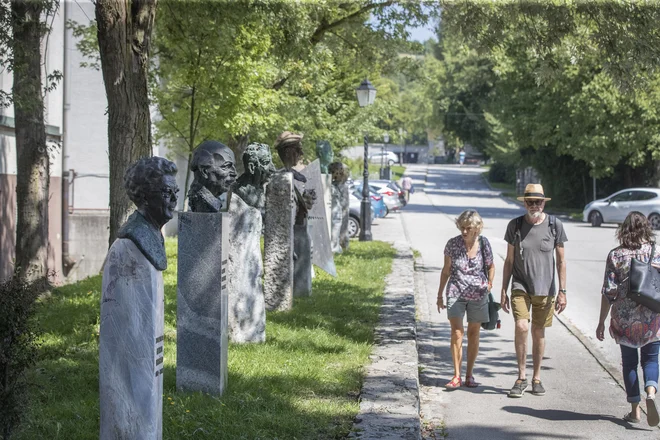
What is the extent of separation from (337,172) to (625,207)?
58.4 feet

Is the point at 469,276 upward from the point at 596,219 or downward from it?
upward

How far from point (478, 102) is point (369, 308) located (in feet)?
200

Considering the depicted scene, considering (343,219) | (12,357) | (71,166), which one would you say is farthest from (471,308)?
(71,166)

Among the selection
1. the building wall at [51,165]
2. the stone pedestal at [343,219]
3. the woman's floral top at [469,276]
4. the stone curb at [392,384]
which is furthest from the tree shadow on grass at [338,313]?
the stone pedestal at [343,219]

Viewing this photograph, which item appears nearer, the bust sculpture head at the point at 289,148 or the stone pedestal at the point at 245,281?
the stone pedestal at the point at 245,281

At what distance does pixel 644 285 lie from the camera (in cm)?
727

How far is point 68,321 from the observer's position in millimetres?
9914

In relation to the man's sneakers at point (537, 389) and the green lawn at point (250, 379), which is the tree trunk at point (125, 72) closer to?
the green lawn at point (250, 379)

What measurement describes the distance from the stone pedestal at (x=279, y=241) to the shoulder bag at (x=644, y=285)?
4.66 meters

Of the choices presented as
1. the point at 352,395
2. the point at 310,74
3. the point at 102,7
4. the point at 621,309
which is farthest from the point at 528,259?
the point at 310,74

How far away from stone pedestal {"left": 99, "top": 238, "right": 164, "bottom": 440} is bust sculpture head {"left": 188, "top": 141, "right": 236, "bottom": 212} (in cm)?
244

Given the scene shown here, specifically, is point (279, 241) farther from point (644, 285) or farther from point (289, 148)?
point (644, 285)

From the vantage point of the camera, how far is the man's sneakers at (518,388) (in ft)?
27.5

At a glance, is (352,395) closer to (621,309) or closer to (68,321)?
(621,309)
